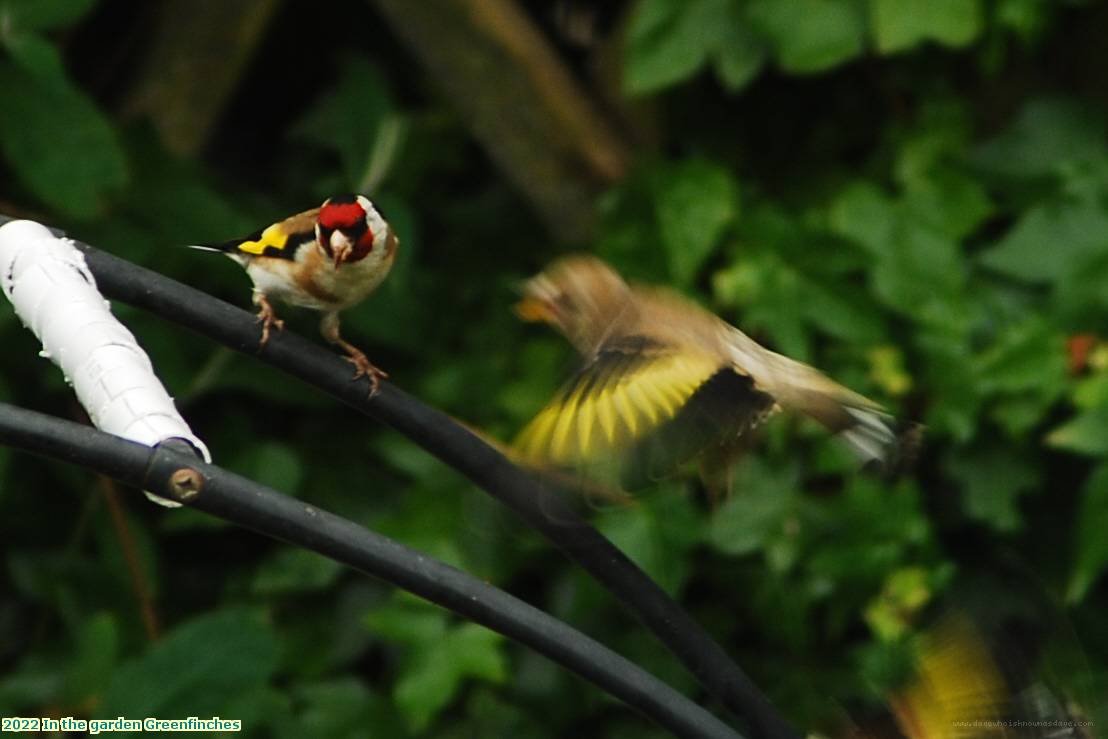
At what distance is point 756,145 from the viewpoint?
2432 mm

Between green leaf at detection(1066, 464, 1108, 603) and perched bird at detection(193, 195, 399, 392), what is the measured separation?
91 centimetres

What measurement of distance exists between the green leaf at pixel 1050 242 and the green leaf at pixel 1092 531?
0.26 metres

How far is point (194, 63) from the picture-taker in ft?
8.39

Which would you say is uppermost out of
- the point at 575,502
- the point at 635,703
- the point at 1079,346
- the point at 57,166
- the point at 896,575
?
the point at 57,166

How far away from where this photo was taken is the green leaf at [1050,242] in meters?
2.16

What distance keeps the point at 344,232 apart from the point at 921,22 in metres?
0.90

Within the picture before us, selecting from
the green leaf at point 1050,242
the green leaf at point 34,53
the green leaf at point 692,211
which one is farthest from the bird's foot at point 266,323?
the green leaf at point 1050,242

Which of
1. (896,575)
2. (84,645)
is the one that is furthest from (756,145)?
(84,645)

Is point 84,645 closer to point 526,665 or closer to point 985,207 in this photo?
point 526,665

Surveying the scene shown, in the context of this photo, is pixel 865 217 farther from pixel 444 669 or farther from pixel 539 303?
pixel 444 669

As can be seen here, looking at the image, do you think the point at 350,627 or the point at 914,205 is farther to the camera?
the point at 350,627

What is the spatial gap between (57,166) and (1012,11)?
46.5 inches

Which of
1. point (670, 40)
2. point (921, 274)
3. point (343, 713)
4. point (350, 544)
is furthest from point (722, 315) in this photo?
point (350, 544)

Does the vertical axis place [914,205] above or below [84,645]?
above
